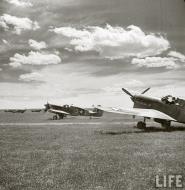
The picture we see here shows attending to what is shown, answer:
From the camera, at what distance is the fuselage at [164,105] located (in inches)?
592

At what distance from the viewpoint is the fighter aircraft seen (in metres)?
15.1

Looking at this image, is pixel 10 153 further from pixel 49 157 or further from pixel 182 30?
pixel 182 30

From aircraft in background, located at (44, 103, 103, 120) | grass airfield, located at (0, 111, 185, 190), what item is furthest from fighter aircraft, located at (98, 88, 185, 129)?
aircraft in background, located at (44, 103, 103, 120)

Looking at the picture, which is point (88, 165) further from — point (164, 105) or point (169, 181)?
point (164, 105)

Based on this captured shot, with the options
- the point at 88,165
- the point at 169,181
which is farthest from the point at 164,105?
the point at 169,181

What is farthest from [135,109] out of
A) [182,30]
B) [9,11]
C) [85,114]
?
[85,114]

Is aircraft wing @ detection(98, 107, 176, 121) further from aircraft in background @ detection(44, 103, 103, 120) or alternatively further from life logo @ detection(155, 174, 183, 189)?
aircraft in background @ detection(44, 103, 103, 120)

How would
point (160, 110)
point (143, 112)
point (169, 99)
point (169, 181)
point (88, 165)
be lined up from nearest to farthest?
point (169, 181)
point (88, 165)
point (169, 99)
point (143, 112)
point (160, 110)

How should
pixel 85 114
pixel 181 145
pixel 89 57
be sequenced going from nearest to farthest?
pixel 181 145 < pixel 89 57 < pixel 85 114

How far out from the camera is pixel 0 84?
11.0 m

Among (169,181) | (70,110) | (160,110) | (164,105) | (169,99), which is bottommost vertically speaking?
(169,181)

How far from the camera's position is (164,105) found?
1573cm

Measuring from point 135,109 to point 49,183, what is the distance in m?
11.5

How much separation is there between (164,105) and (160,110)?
41 cm
